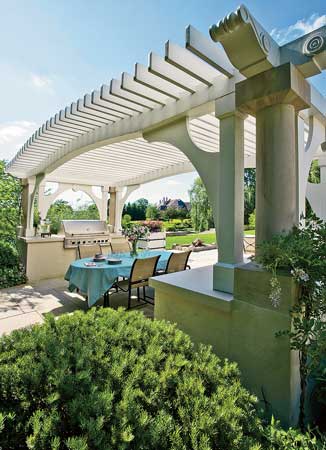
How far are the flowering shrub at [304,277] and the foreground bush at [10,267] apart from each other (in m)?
6.45

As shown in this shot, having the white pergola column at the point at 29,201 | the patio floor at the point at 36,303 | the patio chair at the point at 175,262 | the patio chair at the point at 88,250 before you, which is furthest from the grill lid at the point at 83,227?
the patio chair at the point at 175,262

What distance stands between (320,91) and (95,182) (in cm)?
799

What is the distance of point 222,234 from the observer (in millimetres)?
2213

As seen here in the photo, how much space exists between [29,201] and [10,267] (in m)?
2.20

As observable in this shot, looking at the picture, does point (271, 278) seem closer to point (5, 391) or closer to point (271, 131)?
point (271, 131)

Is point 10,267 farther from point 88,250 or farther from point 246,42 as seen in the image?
point 246,42

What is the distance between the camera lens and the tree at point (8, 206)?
6.79m

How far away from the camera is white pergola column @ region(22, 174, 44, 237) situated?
7430 mm

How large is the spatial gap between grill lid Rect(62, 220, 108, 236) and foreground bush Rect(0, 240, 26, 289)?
4.89 ft

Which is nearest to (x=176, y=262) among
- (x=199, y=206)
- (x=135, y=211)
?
(x=199, y=206)

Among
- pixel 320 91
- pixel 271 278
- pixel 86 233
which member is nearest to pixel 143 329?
pixel 271 278

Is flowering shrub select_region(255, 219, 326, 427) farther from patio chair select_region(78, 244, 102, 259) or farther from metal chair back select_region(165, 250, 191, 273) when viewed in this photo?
patio chair select_region(78, 244, 102, 259)

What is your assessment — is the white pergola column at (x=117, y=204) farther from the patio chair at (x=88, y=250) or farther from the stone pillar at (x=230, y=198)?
the stone pillar at (x=230, y=198)

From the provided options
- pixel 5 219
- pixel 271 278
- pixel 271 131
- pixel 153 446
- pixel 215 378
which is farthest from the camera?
pixel 5 219
